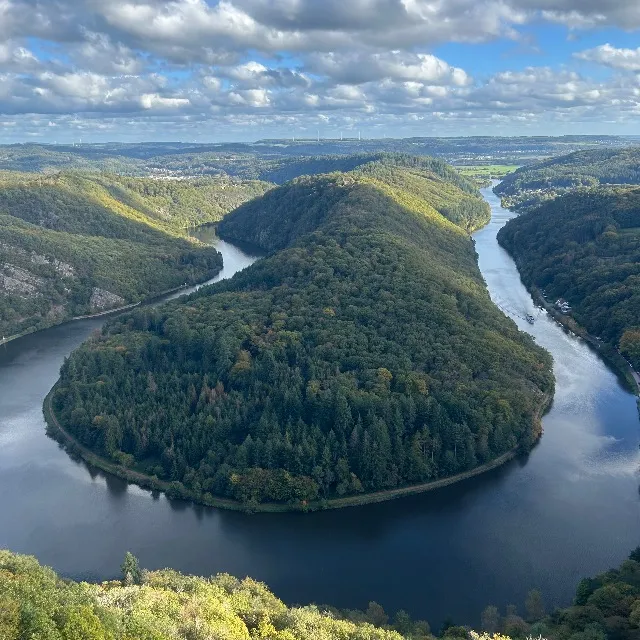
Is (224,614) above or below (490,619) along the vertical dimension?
above

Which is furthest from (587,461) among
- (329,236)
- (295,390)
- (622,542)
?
(329,236)

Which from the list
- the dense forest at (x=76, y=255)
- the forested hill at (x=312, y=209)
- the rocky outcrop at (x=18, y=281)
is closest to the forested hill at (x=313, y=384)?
the dense forest at (x=76, y=255)

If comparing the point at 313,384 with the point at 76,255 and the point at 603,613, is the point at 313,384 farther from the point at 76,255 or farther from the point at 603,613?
the point at 76,255

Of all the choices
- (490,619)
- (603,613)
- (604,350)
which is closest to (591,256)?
(604,350)

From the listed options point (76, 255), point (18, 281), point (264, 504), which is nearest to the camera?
point (264, 504)

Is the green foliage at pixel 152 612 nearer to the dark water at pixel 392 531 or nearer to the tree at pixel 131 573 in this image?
the tree at pixel 131 573

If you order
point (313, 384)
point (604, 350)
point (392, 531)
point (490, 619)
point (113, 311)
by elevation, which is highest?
point (313, 384)

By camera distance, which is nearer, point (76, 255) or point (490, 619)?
point (490, 619)
